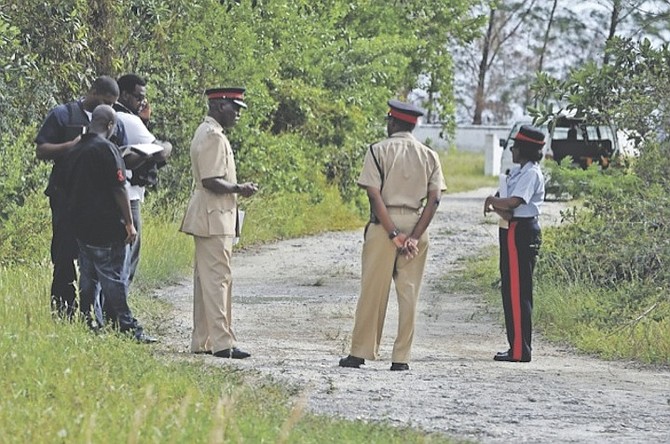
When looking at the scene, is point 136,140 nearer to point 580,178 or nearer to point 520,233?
point 520,233

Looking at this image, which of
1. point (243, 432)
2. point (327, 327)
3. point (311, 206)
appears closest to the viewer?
point (243, 432)

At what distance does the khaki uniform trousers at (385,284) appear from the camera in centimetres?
1038

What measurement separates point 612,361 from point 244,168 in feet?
35.3

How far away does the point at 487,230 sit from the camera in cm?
2552

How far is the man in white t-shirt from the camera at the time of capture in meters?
11.1

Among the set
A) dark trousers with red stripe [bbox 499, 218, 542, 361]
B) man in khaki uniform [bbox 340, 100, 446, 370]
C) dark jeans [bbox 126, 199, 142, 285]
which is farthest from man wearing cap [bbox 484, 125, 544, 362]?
dark jeans [bbox 126, 199, 142, 285]

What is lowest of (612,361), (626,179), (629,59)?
(612,361)

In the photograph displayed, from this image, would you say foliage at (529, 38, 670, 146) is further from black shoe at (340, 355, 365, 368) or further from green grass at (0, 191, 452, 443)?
green grass at (0, 191, 452, 443)

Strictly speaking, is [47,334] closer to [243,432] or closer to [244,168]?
[243,432]

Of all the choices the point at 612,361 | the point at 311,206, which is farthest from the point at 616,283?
the point at 311,206

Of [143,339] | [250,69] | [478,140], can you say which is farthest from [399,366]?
[478,140]

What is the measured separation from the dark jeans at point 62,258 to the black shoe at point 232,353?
105 cm

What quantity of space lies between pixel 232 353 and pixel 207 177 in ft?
3.96

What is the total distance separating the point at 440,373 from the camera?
10273 millimetres
